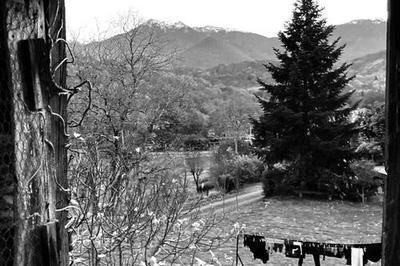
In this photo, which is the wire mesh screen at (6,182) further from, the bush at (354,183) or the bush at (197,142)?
the bush at (197,142)

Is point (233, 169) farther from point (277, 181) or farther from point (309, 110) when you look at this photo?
point (309, 110)

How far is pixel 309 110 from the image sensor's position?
47.0 feet

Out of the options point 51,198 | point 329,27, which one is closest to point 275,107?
point 329,27

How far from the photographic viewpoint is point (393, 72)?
84 centimetres

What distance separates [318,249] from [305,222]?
20.9 feet

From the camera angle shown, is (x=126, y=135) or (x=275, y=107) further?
(x=275, y=107)

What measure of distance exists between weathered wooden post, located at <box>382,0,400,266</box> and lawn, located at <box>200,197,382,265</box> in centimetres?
626

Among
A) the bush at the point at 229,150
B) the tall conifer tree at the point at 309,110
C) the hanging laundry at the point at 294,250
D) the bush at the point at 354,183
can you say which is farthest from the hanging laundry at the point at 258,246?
the bush at the point at 229,150

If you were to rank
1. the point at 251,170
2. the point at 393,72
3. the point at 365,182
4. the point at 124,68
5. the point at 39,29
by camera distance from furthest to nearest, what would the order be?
the point at 251,170 → the point at 124,68 → the point at 365,182 → the point at 39,29 → the point at 393,72

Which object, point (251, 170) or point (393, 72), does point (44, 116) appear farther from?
point (251, 170)

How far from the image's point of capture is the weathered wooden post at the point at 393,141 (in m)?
0.83

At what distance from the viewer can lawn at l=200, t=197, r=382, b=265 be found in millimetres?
7650

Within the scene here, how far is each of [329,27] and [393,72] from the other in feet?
49.6

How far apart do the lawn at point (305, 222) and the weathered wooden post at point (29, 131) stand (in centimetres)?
594
